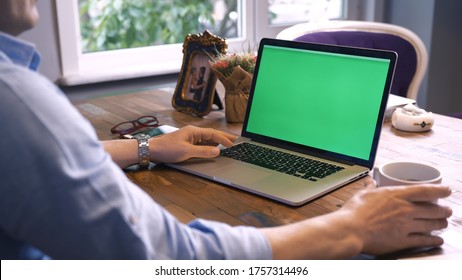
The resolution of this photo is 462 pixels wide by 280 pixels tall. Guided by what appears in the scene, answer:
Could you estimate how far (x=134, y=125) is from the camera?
1.57 metres

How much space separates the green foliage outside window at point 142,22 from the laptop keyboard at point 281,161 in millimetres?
1557

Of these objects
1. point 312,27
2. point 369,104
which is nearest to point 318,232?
point 369,104

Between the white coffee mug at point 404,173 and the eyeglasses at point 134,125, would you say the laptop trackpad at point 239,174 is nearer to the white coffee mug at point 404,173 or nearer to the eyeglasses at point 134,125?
the white coffee mug at point 404,173

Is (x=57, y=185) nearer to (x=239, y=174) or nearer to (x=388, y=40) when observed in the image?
(x=239, y=174)

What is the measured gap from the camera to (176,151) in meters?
1.25

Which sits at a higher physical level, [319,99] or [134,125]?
[319,99]

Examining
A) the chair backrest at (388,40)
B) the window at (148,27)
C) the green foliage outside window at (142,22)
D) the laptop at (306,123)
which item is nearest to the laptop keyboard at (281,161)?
the laptop at (306,123)

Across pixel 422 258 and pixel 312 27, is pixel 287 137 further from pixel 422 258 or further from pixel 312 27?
pixel 312 27

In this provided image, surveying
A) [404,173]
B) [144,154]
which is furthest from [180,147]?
[404,173]

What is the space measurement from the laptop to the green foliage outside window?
1480 mm

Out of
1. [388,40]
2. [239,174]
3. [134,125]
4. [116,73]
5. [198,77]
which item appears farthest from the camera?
[116,73]

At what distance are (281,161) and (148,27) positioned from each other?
1.81m

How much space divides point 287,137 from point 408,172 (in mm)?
363

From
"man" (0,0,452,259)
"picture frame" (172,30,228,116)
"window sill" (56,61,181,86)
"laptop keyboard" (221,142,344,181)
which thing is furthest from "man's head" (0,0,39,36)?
"window sill" (56,61,181,86)
